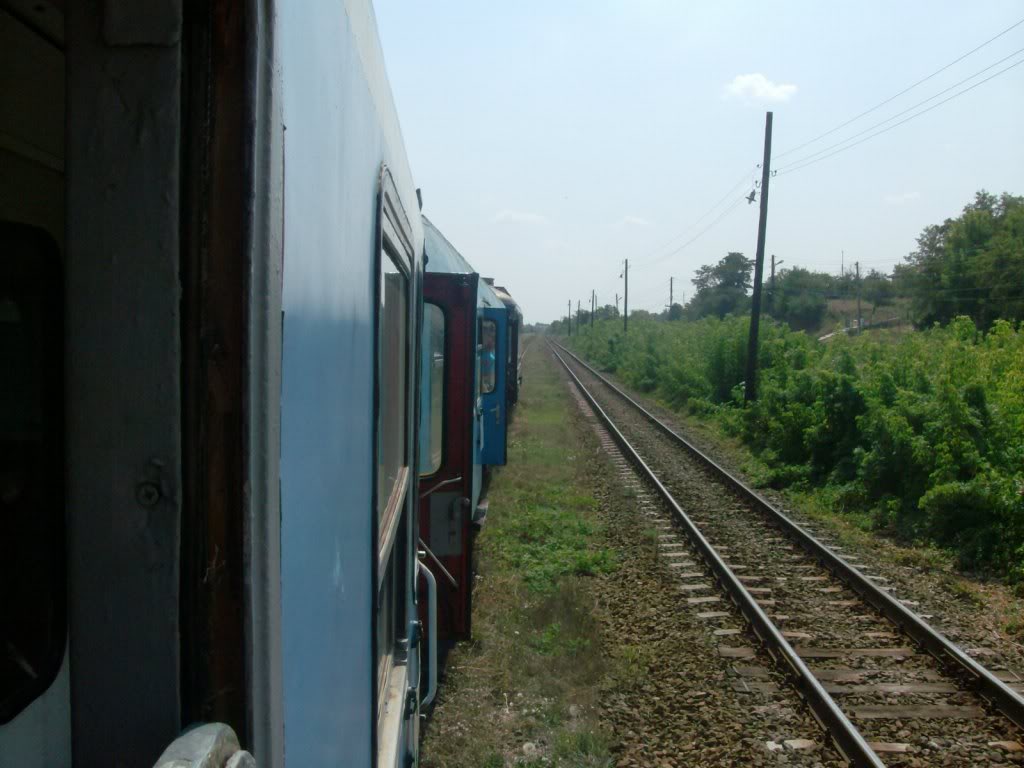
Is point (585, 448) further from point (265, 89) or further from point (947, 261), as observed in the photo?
point (947, 261)

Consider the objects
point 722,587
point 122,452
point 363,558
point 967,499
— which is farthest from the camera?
point 967,499

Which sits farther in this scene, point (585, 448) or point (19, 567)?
point (585, 448)

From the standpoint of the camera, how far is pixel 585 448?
55.3 feet

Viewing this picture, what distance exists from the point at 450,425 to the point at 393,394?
9.51ft

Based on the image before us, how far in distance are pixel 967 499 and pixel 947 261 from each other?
42.9 metres

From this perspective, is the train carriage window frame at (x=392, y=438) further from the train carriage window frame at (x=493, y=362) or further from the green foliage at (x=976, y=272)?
the green foliage at (x=976, y=272)

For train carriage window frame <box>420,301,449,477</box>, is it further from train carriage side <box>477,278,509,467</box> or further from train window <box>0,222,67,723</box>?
train carriage side <box>477,278,509,467</box>

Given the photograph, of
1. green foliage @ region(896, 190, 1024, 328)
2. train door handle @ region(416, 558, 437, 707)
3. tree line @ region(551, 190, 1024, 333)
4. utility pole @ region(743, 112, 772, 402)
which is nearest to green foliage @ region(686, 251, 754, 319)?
tree line @ region(551, 190, 1024, 333)

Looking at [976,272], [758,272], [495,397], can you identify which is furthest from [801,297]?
[495,397]

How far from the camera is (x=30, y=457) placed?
1.08m

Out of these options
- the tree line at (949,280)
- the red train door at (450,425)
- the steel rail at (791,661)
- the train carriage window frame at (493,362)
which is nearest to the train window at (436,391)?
the red train door at (450,425)

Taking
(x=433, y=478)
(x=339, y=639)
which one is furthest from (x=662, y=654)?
(x=339, y=639)

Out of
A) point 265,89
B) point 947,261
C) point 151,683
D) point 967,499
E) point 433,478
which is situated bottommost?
point 967,499

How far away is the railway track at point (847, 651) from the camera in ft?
17.0
